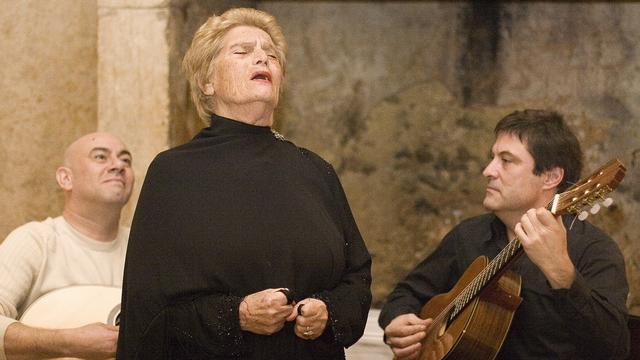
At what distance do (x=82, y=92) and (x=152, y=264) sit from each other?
1.93 metres

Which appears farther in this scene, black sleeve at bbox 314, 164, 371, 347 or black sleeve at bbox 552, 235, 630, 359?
black sleeve at bbox 552, 235, 630, 359

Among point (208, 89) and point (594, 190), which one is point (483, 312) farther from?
point (208, 89)

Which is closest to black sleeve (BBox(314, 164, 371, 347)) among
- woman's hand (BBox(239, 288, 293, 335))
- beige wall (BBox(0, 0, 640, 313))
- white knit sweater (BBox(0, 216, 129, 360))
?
woman's hand (BBox(239, 288, 293, 335))

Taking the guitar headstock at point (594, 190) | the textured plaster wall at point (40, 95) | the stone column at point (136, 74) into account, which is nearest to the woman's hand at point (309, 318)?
the guitar headstock at point (594, 190)

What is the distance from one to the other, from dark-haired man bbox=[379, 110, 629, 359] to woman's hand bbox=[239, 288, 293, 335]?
79 cm

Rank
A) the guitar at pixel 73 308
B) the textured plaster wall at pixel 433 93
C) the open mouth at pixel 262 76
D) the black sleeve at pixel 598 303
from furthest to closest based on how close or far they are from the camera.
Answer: the textured plaster wall at pixel 433 93
the guitar at pixel 73 308
the black sleeve at pixel 598 303
the open mouth at pixel 262 76

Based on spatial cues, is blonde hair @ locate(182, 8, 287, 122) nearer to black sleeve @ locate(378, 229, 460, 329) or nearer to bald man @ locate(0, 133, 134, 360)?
bald man @ locate(0, 133, 134, 360)

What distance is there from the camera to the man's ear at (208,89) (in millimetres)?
2750

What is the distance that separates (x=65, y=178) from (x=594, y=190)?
204 centimetres

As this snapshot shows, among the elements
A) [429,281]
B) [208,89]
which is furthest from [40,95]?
[429,281]

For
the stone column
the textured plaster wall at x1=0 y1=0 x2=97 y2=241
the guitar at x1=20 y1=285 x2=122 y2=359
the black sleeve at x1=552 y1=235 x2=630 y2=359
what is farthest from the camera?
the textured plaster wall at x1=0 y1=0 x2=97 y2=241

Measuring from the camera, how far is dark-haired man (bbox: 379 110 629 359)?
2.77 meters

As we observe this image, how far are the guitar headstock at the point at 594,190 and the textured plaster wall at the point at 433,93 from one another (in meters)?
1.96

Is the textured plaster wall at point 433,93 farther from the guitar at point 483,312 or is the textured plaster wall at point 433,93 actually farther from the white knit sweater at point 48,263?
the white knit sweater at point 48,263
